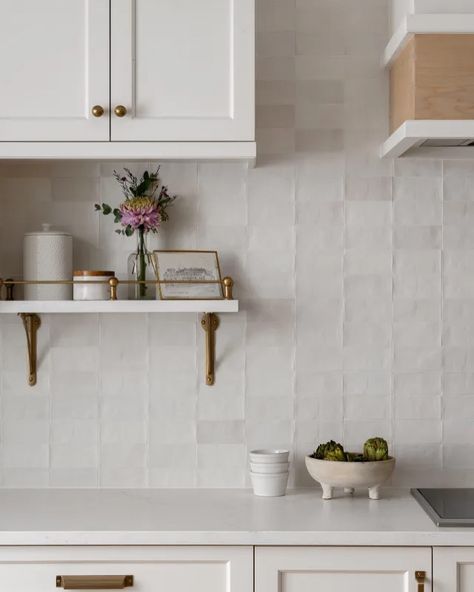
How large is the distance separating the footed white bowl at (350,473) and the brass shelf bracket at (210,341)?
1.30 ft

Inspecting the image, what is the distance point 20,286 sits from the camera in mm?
2676

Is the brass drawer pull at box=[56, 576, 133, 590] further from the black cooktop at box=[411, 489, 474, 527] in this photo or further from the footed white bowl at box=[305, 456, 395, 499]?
the black cooktop at box=[411, 489, 474, 527]

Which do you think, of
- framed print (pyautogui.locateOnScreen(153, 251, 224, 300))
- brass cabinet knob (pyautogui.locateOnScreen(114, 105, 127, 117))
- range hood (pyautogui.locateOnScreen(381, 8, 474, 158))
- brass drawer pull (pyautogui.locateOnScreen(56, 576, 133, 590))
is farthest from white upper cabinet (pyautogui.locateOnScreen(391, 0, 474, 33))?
brass drawer pull (pyautogui.locateOnScreen(56, 576, 133, 590))

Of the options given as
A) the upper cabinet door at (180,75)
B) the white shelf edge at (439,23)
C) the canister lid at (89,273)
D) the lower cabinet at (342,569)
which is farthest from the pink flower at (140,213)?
the lower cabinet at (342,569)

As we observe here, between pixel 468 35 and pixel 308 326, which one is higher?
pixel 468 35

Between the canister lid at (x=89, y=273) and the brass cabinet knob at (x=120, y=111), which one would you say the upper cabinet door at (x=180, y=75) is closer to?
the brass cabinet knob at (x=120, y=111)

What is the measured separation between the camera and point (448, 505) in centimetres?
241

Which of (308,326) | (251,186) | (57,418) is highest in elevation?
(251,186)

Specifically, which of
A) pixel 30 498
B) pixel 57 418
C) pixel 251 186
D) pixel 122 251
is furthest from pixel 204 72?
pixel 30 498

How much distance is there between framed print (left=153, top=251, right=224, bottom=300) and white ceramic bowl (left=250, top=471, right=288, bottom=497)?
52 cm

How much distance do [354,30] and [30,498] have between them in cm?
166

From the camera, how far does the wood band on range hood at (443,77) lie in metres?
2.34

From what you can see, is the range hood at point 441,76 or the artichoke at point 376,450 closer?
the range hood at point 441,76

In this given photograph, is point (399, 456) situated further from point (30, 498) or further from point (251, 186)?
point (30, 498)
